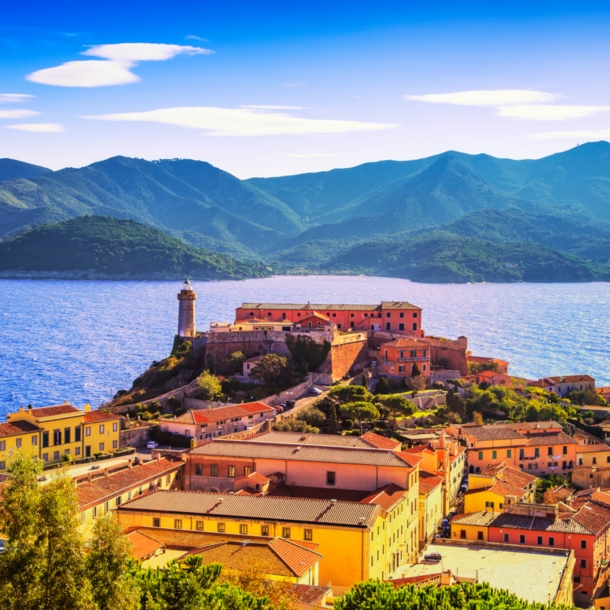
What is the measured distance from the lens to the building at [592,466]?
A: 55281mm

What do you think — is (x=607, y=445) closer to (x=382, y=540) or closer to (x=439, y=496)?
(x=439, y=496)

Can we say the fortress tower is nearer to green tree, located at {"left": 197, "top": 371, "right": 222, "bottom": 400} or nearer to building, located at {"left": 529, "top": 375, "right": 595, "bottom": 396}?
green tree, located at {"left": 197, "top": 371, "right": 222, "bottom": 400}

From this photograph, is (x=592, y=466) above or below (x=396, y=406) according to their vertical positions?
below

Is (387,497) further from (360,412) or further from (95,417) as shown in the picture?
(360,412)

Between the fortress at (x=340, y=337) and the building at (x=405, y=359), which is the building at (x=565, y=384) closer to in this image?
the fortress at (x=340, y=337)

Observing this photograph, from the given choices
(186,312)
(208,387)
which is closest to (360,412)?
(208,387)

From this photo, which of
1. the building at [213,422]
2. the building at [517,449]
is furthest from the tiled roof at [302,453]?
the building at [517,449]

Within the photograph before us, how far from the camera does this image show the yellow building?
3108 cm

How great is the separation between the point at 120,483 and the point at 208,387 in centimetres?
2322

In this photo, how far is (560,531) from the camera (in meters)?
39.7

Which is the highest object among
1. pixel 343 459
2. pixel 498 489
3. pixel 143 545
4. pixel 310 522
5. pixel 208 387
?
pixel 208 387

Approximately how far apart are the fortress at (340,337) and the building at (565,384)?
10.1 m

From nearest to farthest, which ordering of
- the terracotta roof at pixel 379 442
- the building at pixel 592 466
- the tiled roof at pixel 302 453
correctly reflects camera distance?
the tiled roof at pixel 302 453, the terracotta roof at pixel 379 442, the building at pixel 592 466

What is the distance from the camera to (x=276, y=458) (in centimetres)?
3962
